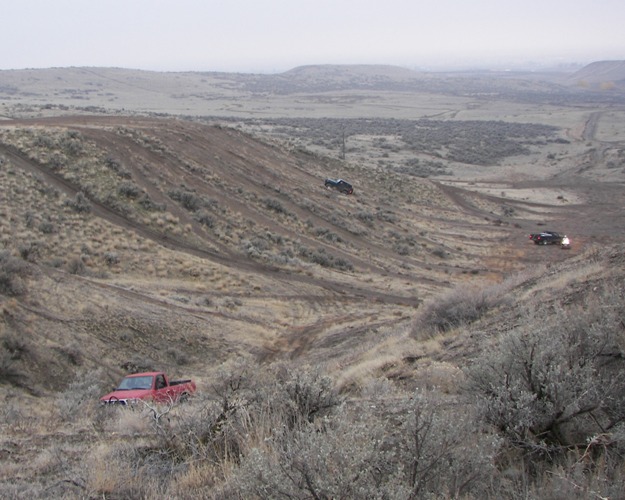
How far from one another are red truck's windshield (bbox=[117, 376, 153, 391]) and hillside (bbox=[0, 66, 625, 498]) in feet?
4.15

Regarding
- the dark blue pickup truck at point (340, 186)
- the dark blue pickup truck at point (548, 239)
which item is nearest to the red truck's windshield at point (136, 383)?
the dark blue pickup truck at point (340, 186)

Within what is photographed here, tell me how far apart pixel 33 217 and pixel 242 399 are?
21419mm

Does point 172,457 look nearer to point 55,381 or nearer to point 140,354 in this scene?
point 55,381

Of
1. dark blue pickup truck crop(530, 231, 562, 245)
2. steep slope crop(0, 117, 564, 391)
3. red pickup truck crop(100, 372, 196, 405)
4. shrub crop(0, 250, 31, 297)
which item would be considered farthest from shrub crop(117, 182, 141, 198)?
dark blue pickup truck crop(530, 231, 562, 245)

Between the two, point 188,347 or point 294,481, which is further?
point 188,347

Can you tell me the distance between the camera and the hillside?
14.2 feet

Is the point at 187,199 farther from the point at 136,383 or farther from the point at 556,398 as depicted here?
the point at 556,398

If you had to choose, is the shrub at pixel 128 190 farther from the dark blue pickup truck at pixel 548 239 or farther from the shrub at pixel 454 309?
the dark blue pickup truck at pixel 548 239

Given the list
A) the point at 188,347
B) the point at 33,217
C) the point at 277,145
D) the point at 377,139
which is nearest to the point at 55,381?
the point at 188,347

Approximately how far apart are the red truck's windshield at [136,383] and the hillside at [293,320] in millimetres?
1264

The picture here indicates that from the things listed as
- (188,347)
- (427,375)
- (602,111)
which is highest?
(602,111)

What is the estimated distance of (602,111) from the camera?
474 feet

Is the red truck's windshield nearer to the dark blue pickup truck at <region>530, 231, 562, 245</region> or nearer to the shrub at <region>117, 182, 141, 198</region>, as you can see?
the shrub at <region>117, 182, 141, 198</region>

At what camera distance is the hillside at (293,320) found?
4.34 metres
